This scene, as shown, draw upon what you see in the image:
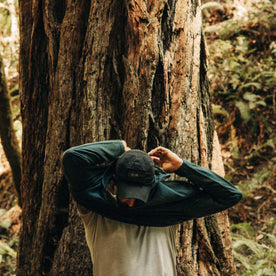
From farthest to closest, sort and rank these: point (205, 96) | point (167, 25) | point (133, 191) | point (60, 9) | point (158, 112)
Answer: point (205, 96) → point (60, 9) → point (167, 25) → point (158, 112) → point (133, 191)

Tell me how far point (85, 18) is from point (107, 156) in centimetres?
169

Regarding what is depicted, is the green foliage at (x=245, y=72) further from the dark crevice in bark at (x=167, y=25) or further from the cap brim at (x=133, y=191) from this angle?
the cap brim at (x=133, y=191)

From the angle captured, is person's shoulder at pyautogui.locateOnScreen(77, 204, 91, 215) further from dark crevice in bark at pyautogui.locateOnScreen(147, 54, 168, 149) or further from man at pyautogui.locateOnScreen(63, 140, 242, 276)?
dark crevice in bark at pyautogui.locateOnScreen(147, 54, 168, 149)

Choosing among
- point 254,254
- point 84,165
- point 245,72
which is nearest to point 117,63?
point 84,165

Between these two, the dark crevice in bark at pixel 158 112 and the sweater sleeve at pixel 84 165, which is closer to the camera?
the sweater sleeve at pixel 84 165

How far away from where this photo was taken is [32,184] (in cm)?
374

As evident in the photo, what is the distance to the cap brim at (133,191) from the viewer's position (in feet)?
7.21

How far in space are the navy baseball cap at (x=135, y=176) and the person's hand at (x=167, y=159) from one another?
31 centimetres

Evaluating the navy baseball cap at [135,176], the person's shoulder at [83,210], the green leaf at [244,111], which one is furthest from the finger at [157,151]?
the green leaf at [244,111]

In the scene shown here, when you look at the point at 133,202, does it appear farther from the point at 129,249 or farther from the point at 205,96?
the point at 205,96

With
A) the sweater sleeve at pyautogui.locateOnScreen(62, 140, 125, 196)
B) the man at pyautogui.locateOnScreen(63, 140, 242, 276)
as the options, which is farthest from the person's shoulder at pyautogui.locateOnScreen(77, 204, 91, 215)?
the sweater sleeve at pyautogui.locateOnScreen(62, 140, 125, 196)

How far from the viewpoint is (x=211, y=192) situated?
8.05 ft

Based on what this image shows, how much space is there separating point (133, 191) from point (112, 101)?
4.16 feet

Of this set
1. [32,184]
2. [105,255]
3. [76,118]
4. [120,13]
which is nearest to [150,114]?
[76,118]
